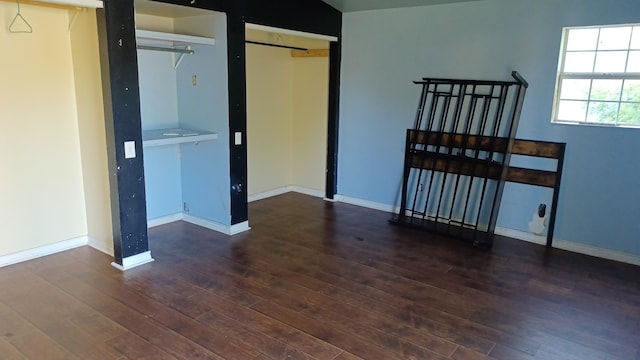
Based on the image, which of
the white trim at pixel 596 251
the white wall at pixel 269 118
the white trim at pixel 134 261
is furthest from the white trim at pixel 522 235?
the white trim at pixel 134 261

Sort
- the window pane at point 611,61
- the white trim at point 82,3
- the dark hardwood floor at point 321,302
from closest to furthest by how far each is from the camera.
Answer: the dark hardwood floor at point 321,302, the white trim at point 82,3, the window pane at point 611,61

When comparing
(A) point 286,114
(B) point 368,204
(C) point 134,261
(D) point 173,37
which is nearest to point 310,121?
(A) point 286,114

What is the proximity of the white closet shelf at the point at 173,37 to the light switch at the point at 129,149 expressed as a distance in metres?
0.95

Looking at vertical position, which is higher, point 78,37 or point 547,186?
point 78,37

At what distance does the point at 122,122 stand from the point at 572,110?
161 inches

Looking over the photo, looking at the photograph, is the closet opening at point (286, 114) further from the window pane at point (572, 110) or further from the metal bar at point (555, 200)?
the metal bar at point (555, 200)

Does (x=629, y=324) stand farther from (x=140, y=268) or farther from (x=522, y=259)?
(x=140, y=268)

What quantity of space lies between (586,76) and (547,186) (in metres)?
1.09

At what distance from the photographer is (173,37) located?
407cm

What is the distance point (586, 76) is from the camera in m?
4.14

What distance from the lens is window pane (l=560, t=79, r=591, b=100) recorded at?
4172mm

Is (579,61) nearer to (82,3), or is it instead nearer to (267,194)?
(267,194)

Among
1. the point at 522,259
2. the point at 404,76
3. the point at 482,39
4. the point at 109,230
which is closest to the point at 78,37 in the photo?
the point at 109,230

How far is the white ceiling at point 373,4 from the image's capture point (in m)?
4.82
